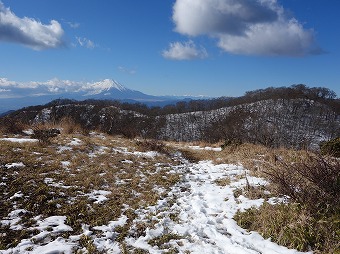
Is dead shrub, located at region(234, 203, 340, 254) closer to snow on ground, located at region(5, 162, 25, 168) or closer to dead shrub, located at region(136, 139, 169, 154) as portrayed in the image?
snow on ground, located at region(5, 162, 25, 168)

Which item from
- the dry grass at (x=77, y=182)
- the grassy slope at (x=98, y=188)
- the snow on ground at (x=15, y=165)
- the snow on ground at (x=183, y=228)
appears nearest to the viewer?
the snow on ground at (x=183, y=228)

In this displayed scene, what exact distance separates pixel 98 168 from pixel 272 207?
245 inches

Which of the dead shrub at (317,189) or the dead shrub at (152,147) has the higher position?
the dead shrub at (317,189)

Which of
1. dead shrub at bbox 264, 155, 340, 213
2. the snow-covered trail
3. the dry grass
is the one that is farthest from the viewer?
the dry grass

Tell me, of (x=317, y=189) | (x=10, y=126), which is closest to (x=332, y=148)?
(x=317, y=189)

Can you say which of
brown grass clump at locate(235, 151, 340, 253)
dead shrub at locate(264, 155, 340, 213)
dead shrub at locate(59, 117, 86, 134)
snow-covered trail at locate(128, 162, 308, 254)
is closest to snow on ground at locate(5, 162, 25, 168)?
snow-covered trail at locate(128, 162, 308, 254)

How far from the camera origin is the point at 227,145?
16141 mm

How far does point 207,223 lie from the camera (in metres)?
6.07

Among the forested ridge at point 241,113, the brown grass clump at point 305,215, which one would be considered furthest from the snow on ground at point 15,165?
the forested ridge at point 241,113

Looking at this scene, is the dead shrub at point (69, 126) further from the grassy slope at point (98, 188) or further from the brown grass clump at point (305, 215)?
the brown grass clump at point (305, 215)

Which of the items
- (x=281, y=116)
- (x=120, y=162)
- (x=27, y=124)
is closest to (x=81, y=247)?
(x=120, y=162)

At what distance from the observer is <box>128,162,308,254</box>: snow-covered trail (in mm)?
5004

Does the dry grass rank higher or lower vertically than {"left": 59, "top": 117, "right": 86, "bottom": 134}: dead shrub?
lower

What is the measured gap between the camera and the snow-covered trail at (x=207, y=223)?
5.00 meters
